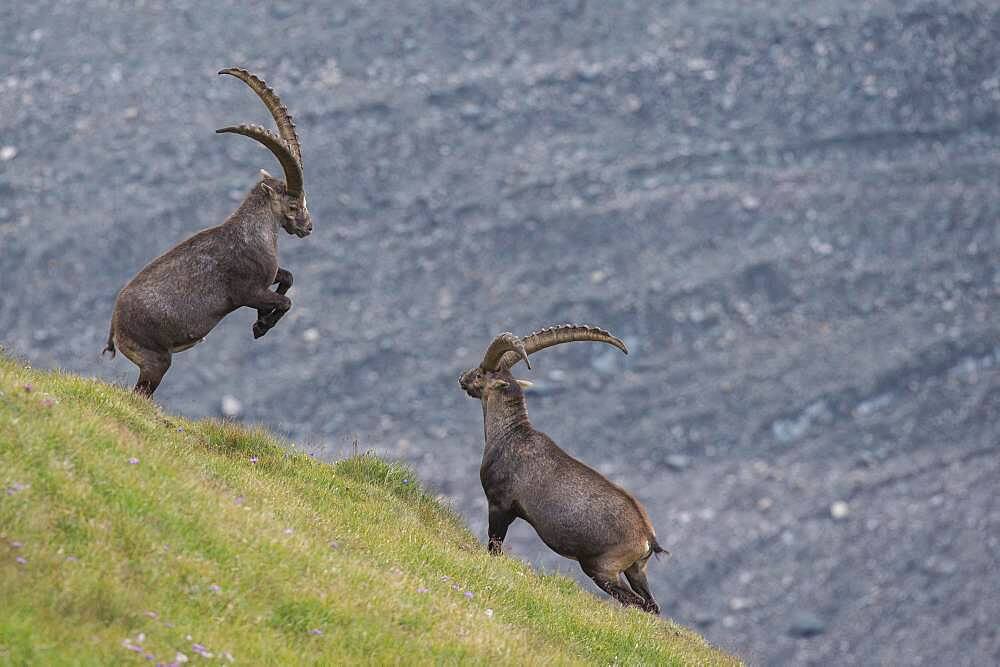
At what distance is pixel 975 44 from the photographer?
10912 cm

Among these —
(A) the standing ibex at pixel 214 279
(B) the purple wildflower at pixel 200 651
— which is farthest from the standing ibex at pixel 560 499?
(B) the purple wildflower at pixel 200 651

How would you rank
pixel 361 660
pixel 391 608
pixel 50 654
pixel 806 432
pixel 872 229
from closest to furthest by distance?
pixel 50 654 < pixel 361 660 < pixel 391 608 < pixel 806 432 < pixel 872 229

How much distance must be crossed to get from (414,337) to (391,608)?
8683 cm

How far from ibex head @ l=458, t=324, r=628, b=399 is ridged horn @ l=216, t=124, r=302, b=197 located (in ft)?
8.22

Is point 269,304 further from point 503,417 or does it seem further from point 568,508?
point 568,508

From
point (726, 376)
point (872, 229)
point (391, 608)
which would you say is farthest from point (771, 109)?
point (391, 608)

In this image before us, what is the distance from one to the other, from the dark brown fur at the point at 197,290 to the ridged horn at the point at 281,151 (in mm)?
256

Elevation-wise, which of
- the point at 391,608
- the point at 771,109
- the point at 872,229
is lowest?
the point at 872,229

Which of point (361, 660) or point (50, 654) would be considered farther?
point (361, 660)

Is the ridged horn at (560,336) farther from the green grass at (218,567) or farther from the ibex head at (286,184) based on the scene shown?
the green grass at (218,567)

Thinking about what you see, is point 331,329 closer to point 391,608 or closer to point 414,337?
point 414,337

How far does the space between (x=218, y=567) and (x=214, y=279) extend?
16.7 feet

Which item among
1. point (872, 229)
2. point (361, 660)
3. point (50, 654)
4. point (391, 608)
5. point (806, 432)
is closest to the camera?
point (50, 654)

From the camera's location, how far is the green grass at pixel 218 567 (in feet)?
29.7
